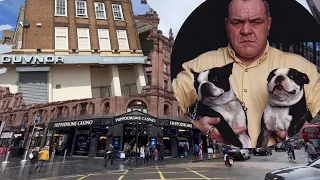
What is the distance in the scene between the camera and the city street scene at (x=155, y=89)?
648 centimetres

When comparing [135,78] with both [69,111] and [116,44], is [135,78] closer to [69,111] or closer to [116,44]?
[116,44]

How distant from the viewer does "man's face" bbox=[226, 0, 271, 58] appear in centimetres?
645

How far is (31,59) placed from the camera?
12195 millimetres

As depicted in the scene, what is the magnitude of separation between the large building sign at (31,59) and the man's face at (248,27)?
312 inches

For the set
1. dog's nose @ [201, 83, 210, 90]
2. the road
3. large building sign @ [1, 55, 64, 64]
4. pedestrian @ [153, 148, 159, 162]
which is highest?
large building sign @ [1, 55, 64, 64]

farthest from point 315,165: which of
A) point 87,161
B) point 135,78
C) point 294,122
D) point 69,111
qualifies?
point 87,161

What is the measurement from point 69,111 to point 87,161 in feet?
12.8

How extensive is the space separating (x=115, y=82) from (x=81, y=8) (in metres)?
3.61

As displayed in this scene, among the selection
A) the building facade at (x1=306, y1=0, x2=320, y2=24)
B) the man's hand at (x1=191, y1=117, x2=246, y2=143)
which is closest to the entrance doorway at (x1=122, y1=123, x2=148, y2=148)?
the man's hand at (x1=191, y1=117, x2=246, y2=143)

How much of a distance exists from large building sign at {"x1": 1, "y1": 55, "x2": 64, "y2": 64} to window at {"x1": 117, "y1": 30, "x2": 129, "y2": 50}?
8.95 feet

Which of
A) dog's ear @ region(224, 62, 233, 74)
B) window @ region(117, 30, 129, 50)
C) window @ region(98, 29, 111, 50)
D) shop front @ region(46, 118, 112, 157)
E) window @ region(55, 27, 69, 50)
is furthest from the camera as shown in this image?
shop front @ region(46, 118, 112, 157)

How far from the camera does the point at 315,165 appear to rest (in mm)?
6910

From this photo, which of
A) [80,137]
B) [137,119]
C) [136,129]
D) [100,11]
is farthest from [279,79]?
[80,137]

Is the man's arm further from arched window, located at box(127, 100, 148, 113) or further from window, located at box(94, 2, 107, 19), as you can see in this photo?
window, located at box(94, 2, 107, 19)
